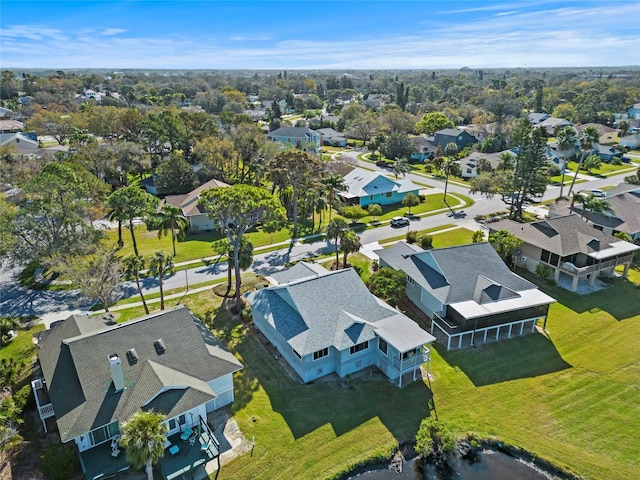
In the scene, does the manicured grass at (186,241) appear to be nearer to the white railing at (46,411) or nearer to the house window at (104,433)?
the white railing at (46,411)

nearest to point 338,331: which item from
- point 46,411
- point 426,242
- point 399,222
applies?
point 46,411

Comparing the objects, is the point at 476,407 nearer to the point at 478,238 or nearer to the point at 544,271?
the point at 544,271

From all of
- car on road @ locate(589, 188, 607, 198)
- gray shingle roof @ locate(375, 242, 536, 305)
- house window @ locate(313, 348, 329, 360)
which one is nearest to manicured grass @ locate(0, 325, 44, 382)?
house window @ locate(313, 348, 329, 360)

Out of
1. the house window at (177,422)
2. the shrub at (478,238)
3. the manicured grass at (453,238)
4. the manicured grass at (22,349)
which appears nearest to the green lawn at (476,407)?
the house window at (177,422)

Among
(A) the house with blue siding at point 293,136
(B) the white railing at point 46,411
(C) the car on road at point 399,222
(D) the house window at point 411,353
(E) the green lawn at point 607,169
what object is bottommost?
(C) the car on road at point 399,222

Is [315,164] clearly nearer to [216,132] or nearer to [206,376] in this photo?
[206,376]
